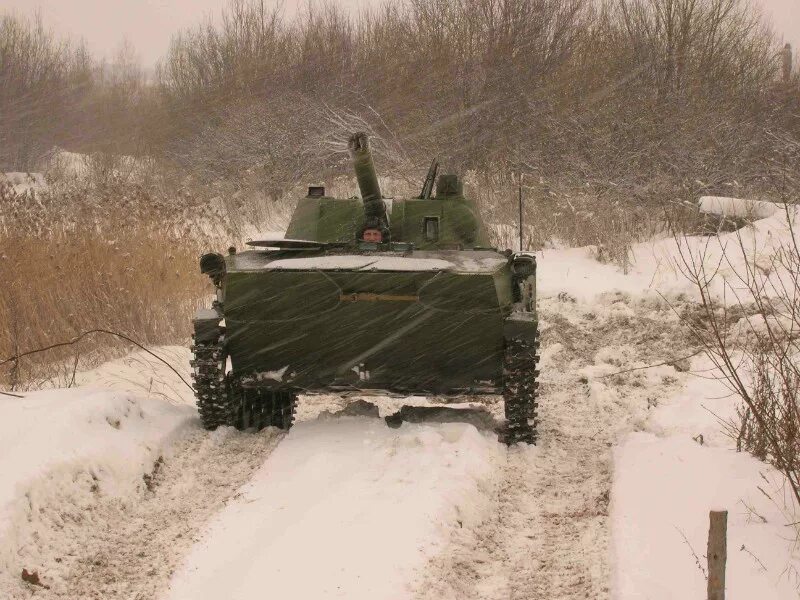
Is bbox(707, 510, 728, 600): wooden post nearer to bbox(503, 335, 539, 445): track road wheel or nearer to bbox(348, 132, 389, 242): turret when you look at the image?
bbox(503, 335, 539, 445): track road wheel

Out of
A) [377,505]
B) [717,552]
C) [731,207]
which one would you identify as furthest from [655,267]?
[717,552]

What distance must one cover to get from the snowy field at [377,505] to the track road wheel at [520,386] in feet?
0.74

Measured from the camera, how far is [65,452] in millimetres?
5621

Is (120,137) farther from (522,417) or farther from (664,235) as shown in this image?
(522,417)

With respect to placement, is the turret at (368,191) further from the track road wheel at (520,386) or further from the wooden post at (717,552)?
the wooden post at (717,552)

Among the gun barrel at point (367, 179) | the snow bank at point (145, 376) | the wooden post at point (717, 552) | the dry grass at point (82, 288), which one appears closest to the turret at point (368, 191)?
the gun barrel at point (367, 179)

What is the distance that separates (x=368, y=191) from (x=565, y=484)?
2882 mm

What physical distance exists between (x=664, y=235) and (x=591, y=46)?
10553mm

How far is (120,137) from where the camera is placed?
35.3 metres

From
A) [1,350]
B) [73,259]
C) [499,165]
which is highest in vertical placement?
[499,165]

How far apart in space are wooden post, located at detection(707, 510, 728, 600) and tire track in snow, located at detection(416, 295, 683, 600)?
4.17ft

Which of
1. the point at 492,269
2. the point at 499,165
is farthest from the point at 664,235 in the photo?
the point at 492,269

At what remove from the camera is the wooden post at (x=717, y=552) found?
Result: 3113mm

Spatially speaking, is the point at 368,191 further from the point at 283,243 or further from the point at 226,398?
the point at 226,398
